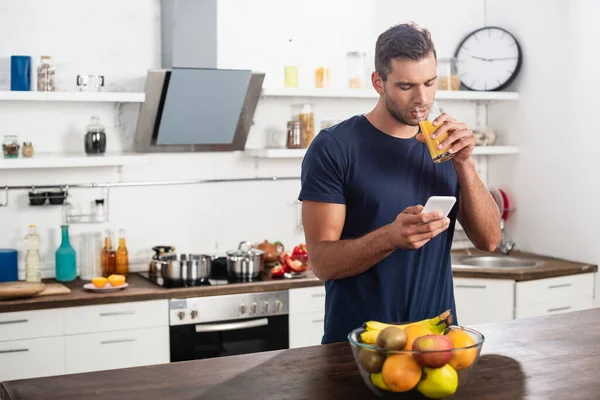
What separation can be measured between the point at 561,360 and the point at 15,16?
10.4 feet

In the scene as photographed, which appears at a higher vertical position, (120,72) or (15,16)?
(15,16)

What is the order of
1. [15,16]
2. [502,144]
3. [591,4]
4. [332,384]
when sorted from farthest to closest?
[502,144]
[591,4]
[15,16]
[332,384]

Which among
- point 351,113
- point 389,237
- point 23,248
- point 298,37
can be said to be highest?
point 298,37

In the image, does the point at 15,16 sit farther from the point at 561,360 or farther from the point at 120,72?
the point at 561,360

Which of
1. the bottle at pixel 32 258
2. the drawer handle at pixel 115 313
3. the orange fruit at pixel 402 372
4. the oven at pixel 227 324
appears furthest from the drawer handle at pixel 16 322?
the orange fruit at pixel 402 372

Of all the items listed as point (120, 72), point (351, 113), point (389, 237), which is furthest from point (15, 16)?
point (389, 237)

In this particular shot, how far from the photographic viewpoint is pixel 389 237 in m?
1.99

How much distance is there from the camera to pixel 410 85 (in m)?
2.18

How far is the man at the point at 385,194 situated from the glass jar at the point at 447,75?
2550mm

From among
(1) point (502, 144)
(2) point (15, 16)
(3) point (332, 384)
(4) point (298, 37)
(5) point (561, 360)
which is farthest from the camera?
(1) point (502, 144)

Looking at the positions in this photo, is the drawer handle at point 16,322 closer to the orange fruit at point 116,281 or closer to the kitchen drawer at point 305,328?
the orange fruit at point 116,281

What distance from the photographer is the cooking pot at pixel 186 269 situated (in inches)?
153

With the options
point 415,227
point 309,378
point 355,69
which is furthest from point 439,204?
point 355,69

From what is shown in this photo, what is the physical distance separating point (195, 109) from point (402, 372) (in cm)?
281
